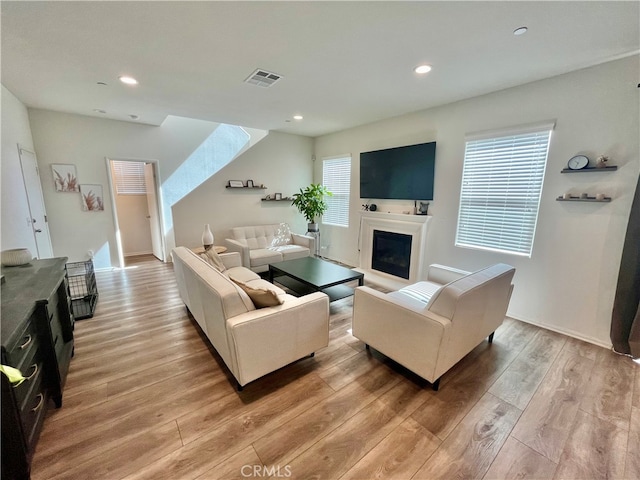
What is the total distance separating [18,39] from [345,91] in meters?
2.90

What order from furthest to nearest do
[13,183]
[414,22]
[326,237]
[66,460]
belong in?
[326,237] → [13,183] → [414,22] → [66,460]

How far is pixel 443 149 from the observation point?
11.6ft

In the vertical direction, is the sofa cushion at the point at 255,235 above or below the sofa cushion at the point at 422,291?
above

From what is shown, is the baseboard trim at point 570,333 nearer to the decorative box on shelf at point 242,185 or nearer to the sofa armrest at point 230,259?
the sofa armrest at point 230,259

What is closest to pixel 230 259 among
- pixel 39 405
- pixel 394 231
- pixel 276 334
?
pixel 276 334

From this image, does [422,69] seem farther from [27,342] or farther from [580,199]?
[27,342]

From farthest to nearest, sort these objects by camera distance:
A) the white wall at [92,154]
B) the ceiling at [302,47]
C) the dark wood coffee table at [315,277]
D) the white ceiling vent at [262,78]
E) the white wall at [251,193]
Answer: the white wall at [251,193]
the white wall at [92,154]
the dark wood coffee table at [315,277]
the white ceiling vent at [262,78]
the ceiling at [302,47]

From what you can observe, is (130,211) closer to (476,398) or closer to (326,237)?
(326,237)

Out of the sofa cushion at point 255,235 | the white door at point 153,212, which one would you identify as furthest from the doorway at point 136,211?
the sofa cushion at point 255,235

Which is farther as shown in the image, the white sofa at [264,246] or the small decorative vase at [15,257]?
the white sofa at [264,246]

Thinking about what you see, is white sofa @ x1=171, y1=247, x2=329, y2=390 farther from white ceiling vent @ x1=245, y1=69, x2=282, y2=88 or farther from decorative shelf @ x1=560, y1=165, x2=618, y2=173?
decorative shelf @ x1=560, y1=165, x2=618, y2=173

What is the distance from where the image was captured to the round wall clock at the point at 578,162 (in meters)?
2.45

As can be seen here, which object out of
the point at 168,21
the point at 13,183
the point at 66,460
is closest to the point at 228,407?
the point at 66,460

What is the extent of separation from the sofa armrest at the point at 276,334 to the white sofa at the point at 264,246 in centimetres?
225
